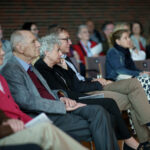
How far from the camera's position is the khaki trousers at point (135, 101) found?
13.7 ft

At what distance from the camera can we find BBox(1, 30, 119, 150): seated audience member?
10.6ft

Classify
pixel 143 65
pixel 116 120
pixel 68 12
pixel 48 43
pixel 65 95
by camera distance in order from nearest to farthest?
pixel 116 120 → pixel 65 95 → pixel 48 43 → pixel 143 65 → pixel 68 12

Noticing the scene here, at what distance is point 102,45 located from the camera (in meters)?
7.21

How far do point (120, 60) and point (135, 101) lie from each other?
1457 mm

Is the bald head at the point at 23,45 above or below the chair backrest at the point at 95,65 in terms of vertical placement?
above

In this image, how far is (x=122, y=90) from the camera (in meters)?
4.38

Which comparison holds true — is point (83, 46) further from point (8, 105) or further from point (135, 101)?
point (8, 105)

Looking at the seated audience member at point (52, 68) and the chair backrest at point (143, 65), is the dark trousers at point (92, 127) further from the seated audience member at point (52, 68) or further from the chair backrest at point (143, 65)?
the chair backrest at point (143, 65)

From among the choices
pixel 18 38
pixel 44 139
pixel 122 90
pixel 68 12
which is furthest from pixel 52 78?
pixel 68 12

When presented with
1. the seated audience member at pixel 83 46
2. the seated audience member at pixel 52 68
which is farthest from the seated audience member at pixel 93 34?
the seated audience member at pixel 52 68

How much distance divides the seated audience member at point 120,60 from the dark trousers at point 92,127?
220 centimetres

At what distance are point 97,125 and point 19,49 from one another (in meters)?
0.99

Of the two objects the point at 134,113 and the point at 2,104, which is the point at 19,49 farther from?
the point at 134,113

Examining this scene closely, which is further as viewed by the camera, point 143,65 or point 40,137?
point 143,65
